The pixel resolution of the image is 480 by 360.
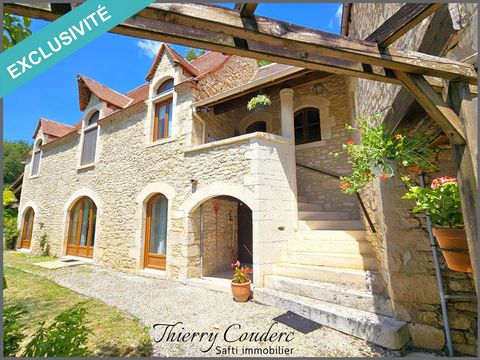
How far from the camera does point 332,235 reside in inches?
199

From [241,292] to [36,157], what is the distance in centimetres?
1447

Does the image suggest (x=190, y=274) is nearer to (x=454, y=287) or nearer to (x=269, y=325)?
(x=269, y=325)

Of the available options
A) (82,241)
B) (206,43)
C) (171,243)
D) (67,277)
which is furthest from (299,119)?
(82,241)

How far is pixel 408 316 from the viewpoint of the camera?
121 inches

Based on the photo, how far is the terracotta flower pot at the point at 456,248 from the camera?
1.82 m

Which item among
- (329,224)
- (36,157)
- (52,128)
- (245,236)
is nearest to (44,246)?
(36,157)

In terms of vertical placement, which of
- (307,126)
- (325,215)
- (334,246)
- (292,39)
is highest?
(307,126)

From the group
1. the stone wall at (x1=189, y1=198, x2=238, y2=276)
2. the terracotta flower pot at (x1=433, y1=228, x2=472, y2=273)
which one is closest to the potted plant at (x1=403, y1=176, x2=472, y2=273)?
the terracotta flower pot at (x1=433, y1=228, x2=472, y2=273)

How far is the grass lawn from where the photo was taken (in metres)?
3.15

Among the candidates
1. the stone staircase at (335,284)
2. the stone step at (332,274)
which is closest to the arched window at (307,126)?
the stone staircase at (335,284)

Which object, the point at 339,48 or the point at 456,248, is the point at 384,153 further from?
the point at 339,48

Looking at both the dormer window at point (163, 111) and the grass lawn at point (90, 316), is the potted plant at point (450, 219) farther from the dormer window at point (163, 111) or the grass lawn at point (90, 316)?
the dormer window at point (163, 111)

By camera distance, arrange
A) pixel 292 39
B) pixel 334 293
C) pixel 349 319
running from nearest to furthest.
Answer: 1. pixel 292 39
2. pixel 349 319
3. pixel 334 293

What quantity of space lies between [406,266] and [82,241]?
36.1 feet
